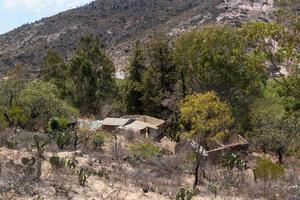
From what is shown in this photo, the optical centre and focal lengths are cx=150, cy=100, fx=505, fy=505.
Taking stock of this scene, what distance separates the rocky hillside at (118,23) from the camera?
9219cm

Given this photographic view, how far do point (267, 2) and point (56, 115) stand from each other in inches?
2842

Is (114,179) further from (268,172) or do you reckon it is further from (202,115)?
(268,172)

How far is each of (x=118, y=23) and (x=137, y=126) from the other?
68.4 meters

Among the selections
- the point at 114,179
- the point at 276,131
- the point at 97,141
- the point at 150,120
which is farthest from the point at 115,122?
the point at 114,179

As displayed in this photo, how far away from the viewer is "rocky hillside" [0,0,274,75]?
9219cm

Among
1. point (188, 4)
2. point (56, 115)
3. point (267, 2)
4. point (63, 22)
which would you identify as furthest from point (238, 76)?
point (63, 22)

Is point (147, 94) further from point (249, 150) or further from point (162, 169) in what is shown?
point (162, 169)

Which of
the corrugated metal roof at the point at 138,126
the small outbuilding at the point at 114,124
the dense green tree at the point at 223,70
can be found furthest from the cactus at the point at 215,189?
the small outbuilding at the point at 114,124

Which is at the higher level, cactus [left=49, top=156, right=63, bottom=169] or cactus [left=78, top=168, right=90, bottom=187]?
cactus [left=49, top=156, right=63, bottom=169]

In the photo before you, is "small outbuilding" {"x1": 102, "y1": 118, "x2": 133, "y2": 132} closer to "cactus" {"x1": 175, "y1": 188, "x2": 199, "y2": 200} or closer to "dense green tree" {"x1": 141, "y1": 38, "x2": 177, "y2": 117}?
"dense green tree" {"x1": 141, "y1": 38, "x2": 177, "y2": 117}

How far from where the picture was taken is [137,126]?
41719 mm

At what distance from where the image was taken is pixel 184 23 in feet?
308

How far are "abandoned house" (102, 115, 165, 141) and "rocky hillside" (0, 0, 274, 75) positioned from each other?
39.9m

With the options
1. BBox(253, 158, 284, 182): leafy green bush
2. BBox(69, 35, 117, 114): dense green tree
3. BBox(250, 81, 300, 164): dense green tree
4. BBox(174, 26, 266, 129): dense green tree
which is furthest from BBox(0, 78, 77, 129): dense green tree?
Result: BBox(253, 158, 284, 182): leafy green bush
